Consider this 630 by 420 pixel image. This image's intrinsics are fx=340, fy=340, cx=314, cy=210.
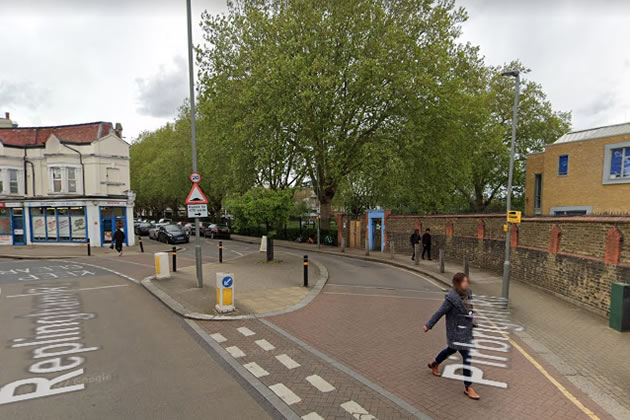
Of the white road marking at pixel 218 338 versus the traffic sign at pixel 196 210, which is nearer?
the white road marking at pixel 218 338

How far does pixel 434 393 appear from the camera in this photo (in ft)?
15.5

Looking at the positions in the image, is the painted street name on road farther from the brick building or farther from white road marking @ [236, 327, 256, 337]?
the brick building

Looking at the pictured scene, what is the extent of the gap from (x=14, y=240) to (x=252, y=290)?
26.4 m

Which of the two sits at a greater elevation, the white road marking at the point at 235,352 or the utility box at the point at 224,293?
the utility box at the point at 224,293

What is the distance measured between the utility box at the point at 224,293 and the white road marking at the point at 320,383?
3755 mm

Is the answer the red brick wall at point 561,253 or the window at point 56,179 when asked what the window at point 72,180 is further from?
the red brick wall at point 561,253

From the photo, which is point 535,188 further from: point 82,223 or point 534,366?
point 82,223

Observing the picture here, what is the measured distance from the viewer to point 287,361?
5660 millimetres

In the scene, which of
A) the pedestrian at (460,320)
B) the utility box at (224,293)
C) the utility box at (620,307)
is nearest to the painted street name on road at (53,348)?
the utility box at (224,293)

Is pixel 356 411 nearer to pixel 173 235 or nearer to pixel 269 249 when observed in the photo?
pixel 269 249

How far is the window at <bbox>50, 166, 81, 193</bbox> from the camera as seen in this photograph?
24.5 m

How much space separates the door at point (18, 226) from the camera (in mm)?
25844

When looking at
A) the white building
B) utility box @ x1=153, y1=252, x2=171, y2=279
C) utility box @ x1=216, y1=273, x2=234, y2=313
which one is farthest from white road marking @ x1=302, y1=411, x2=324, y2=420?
the white building

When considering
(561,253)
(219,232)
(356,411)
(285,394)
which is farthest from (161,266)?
(219,232)
